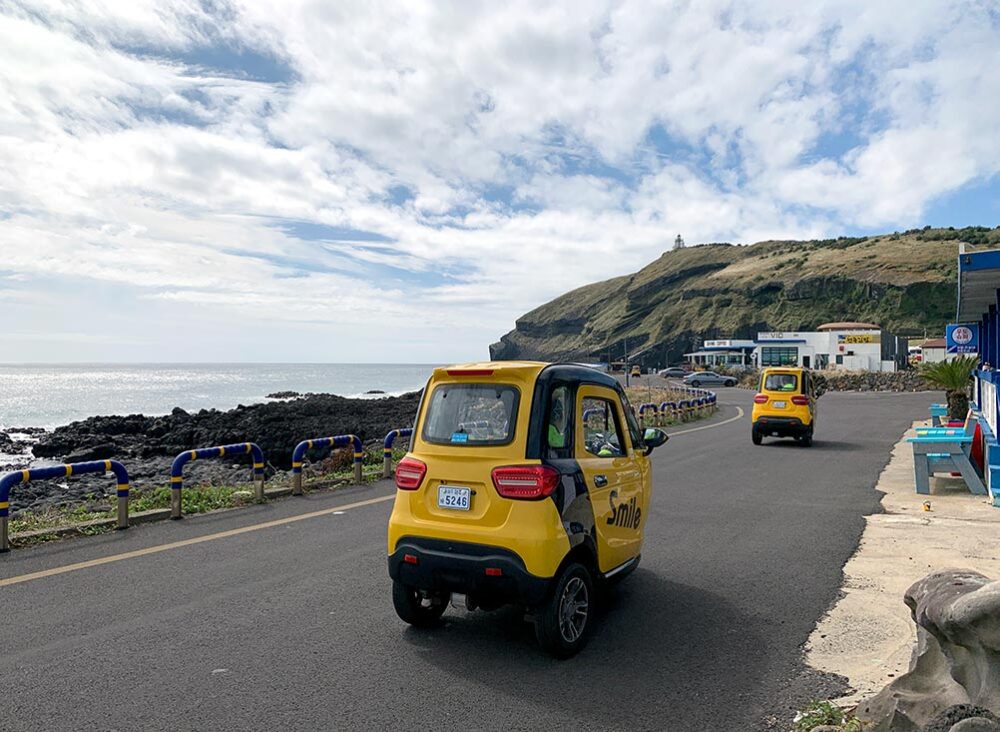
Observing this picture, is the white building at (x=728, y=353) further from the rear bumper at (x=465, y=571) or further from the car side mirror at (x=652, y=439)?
the rear bumper at (x=465, y=571)

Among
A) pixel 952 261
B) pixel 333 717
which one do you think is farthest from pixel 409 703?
pixel 952 261

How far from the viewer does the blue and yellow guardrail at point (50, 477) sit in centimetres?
809

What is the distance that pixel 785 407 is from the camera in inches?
749

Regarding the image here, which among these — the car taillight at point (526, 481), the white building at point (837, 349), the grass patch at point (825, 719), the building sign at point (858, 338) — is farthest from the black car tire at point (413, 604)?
the building sign at point (858, 338)

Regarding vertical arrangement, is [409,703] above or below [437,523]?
below

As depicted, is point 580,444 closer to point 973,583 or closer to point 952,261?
point 973,583

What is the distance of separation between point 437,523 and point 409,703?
1.26 m

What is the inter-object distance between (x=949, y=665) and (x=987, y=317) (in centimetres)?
1733

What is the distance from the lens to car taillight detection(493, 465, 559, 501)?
5070mm

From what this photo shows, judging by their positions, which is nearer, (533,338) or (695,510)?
(695,510)

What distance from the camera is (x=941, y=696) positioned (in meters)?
3.56

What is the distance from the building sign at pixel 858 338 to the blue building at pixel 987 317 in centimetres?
6316

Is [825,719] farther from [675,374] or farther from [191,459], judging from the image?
[675,374]

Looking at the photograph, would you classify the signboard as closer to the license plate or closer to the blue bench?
the blue bench
